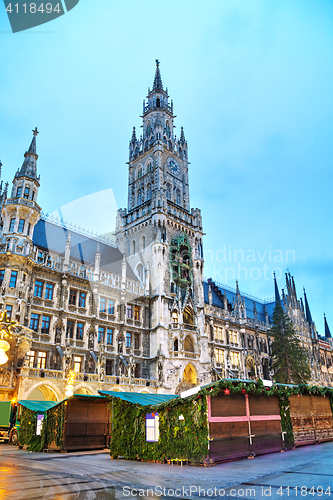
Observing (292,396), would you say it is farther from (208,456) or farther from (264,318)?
(264,318)

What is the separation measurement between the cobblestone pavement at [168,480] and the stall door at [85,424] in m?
4.35

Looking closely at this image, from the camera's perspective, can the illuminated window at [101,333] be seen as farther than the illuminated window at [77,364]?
Yes

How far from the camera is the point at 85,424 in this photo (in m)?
20.1

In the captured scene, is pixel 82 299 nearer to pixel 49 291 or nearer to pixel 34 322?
pixel 49 291

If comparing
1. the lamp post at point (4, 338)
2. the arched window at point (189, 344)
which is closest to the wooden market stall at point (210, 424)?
the lamp post at point (4, 338)

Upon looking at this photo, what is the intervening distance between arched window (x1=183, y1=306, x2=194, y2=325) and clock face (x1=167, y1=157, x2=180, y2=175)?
19839 mm

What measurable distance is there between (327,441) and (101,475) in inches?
606

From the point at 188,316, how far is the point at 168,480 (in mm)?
31690

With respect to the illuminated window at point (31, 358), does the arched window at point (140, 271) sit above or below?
above

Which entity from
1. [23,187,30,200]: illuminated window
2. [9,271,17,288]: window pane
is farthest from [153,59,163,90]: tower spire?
[9,271,17,288]: window pane

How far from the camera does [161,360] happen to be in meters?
37.5

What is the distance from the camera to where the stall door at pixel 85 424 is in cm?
1931

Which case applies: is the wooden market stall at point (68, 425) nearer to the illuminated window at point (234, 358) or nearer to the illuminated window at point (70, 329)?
the illuminated window at point (70, 329)

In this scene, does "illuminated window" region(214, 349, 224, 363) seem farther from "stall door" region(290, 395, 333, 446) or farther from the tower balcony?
the tower balcony
